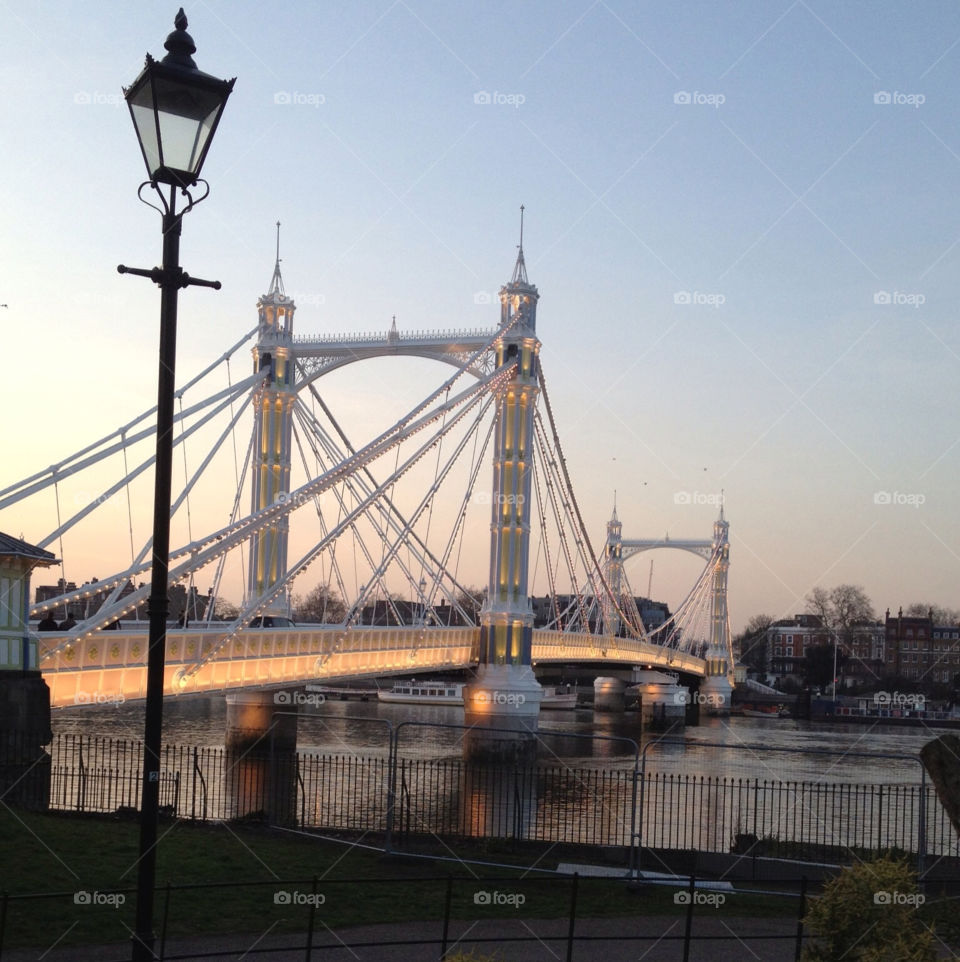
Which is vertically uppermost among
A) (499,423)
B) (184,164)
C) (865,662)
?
(499,423)

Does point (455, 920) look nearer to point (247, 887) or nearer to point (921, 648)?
point (247, 887)

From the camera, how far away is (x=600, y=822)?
31.6m

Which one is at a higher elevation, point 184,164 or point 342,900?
point 184,164

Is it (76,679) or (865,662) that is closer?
(76,679)

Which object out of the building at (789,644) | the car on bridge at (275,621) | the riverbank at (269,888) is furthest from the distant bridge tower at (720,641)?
the riverbank at (269,888)

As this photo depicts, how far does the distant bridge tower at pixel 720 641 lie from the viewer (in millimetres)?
95994

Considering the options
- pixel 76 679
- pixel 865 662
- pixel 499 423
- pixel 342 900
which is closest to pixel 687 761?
pixel 499 423

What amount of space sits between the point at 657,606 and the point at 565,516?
424ft

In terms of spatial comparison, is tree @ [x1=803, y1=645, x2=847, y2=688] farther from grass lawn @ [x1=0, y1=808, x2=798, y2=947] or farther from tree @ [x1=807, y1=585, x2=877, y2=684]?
grass lawn @ [x1=0, y1=808, x2=798, y2=947]

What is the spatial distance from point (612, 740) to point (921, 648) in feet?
283

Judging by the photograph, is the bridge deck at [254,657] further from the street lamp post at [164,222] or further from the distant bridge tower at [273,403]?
the street lamp post at [164,222]

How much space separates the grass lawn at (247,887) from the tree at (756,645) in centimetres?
13513

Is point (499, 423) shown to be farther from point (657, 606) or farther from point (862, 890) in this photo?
point (657, 606)

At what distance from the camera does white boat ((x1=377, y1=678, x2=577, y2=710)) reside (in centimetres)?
9194
